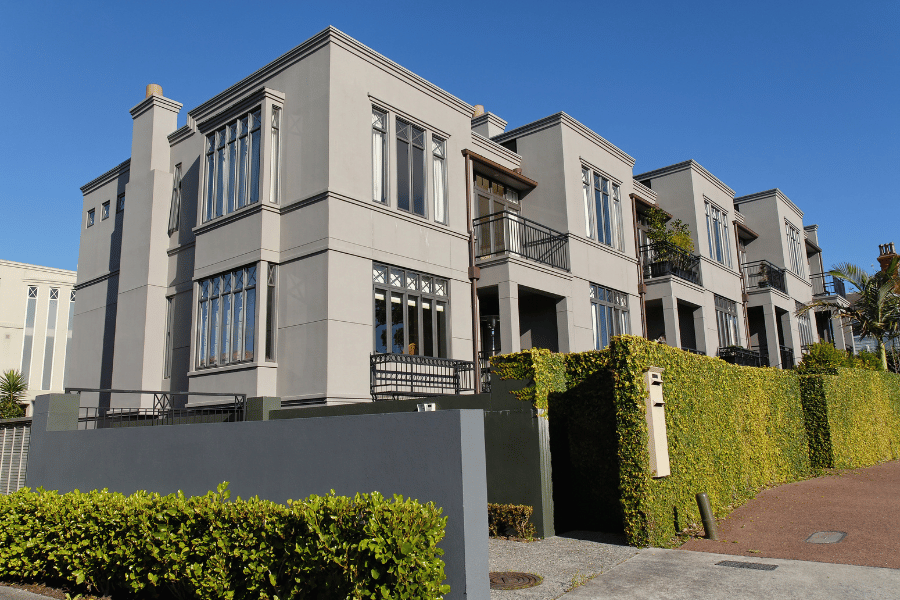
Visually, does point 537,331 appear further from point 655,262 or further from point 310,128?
point 310,128

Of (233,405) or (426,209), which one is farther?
(426,209)

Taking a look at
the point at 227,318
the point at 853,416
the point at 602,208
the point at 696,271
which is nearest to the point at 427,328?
the point at 227,318

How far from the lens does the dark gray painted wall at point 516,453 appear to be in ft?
34.8

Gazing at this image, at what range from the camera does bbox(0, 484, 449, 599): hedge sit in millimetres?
5945

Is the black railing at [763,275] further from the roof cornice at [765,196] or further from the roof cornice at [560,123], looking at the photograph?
the roof cornice at [560,123]

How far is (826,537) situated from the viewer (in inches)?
404

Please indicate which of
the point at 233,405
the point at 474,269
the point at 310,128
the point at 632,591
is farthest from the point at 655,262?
the point at 632,591

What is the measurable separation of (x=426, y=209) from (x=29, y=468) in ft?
33.0

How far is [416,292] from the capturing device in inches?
642

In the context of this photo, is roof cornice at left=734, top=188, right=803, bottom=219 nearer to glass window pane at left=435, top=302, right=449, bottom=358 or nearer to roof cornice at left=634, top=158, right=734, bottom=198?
roof cornice at left=634, top=158, right=734, bottom=198

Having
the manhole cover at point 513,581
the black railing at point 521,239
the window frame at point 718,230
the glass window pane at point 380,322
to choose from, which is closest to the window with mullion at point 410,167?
the black railing at point 521,239

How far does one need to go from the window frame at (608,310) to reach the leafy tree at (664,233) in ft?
11.6

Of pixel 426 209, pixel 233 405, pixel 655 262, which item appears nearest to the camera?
pixel 233 405

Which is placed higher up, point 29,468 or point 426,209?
point 426,209
